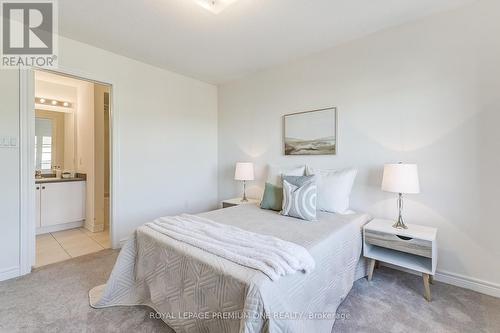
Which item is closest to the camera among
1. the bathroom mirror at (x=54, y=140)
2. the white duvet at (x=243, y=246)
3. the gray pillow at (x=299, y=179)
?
the white duvet at (x=243, y=246)

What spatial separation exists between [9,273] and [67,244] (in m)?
0.95

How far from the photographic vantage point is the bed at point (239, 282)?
1.15 metres

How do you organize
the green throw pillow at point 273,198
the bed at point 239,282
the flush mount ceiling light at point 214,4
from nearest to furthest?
the bed at point 239,282, the flush mount ceiling light at point 214,4, the green throw pillow at point 273,198

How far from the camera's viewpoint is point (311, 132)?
303 cm

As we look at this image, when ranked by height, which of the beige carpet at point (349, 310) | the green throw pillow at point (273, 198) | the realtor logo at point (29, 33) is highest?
the realtor logo at point (29, 33)

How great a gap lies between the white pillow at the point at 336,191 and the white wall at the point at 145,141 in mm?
2229

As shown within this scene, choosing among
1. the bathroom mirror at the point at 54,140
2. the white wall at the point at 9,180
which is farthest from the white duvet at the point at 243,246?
the bathroom mirror at the point at 54,140

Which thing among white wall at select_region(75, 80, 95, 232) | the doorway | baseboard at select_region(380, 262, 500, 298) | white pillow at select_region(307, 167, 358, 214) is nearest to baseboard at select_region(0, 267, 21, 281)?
the doorway

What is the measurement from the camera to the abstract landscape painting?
286 centimetres

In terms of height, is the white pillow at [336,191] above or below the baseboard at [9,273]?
above

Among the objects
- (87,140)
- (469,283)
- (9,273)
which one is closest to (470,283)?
(469,283)

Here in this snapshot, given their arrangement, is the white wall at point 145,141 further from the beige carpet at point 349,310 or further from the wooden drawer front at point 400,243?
the wooden drawer front at point 400,243

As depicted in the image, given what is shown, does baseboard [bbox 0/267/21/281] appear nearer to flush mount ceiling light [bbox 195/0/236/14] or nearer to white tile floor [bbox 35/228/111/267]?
white tile floor [bbox 35/228/111/267]

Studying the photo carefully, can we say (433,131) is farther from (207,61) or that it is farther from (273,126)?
(207,61)
